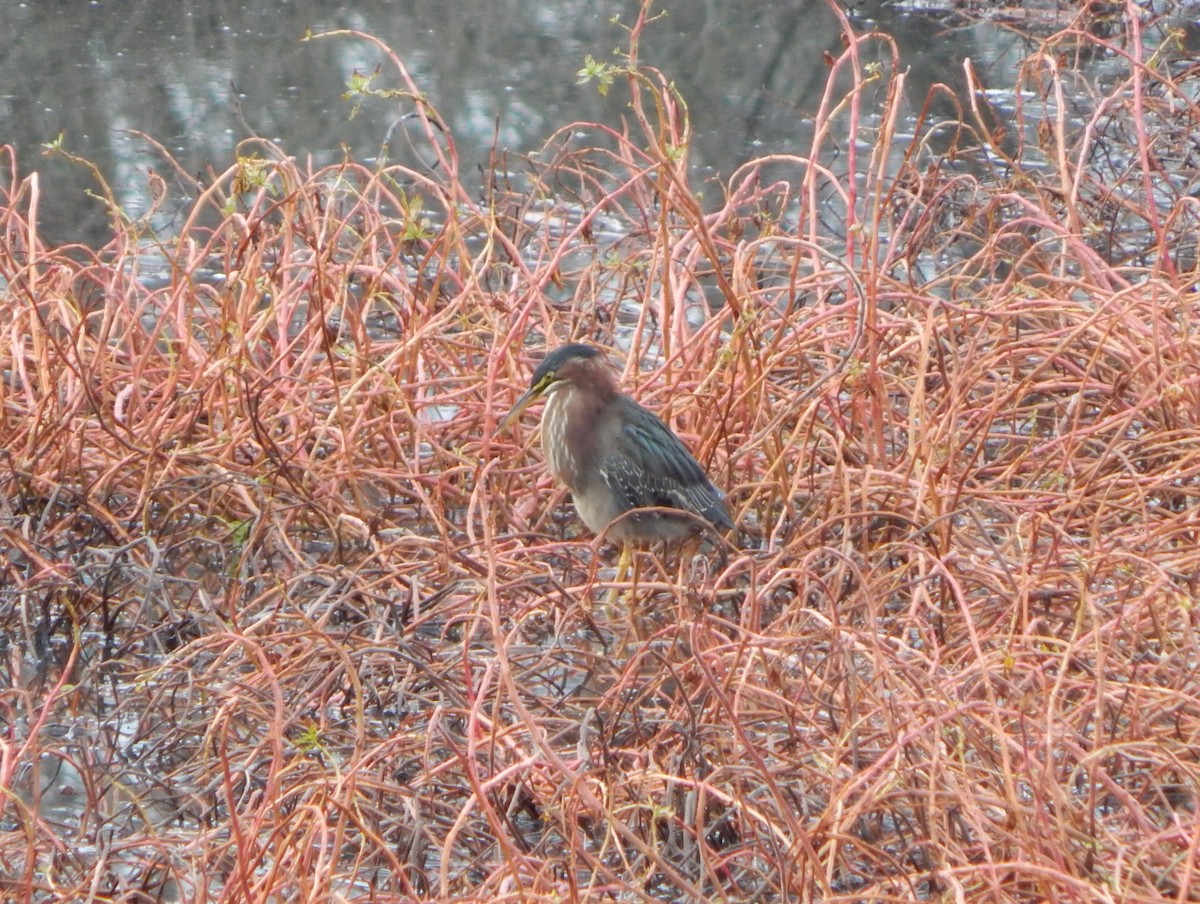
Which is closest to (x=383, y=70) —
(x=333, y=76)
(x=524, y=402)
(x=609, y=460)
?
(x=333, y=76)

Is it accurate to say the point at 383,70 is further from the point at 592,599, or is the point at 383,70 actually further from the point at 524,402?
the point at 592,599

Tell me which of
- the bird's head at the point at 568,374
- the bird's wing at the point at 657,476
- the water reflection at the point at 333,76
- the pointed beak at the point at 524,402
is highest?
the bird's head at the point at 568,374

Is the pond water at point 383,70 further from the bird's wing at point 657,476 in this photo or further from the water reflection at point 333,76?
the bird's wing at point 657,476

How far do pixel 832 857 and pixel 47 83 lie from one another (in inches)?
370

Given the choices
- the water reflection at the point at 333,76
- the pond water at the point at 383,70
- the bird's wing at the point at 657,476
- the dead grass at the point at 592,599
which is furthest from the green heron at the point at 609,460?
the pond water at the point at 383,70

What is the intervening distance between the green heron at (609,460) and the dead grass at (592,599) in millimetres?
150

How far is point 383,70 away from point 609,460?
7.55 meters

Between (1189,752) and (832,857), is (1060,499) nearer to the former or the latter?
(1189,752)

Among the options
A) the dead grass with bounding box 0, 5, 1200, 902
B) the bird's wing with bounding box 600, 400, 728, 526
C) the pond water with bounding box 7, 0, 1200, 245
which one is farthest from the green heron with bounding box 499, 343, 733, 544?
the pond water with bounding box 7, 0, 1200, 245

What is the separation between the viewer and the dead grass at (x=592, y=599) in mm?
3340

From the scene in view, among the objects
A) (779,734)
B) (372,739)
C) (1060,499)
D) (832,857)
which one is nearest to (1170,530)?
(1060,499)

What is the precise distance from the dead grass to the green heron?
0.15 metres

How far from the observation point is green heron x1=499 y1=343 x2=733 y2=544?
16.6 feet

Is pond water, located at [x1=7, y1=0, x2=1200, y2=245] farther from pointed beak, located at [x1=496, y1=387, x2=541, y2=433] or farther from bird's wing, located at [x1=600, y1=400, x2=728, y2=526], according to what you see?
bird's wing, located at [x1=600, y1=400, x2=728, y2=526]
